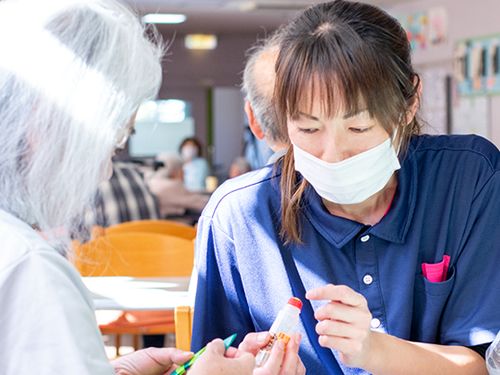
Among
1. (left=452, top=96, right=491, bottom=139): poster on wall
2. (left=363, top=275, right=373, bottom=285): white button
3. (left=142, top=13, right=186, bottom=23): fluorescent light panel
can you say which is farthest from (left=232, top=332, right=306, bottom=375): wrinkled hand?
(left=142, top=13, right=186, bottom=23): fluorescent light panel

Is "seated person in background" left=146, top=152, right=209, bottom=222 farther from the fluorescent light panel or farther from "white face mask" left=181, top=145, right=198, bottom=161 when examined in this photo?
the fluorescent light panel

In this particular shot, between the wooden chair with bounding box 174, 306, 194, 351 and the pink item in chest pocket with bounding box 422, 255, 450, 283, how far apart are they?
57 cm

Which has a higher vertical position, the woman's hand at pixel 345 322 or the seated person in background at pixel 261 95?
the seated person in background at pixel 261 95

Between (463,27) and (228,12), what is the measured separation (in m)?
3.84

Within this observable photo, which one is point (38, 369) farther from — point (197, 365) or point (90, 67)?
point (90, 67)

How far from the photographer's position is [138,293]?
5.87 ft

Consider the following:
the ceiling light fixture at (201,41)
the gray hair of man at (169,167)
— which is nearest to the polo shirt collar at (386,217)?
the gray hair of man at (169,167)

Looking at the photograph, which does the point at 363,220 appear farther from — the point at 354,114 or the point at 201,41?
the point at 201,41

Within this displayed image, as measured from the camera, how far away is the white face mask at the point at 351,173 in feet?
3.70

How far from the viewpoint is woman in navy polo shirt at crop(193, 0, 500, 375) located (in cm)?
107

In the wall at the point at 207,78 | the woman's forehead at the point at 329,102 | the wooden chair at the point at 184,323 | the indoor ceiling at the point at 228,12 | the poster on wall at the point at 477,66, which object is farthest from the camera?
the wall at the point at 207,78

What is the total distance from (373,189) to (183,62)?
1017cm

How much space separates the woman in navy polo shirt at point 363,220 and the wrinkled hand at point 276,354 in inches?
3.7

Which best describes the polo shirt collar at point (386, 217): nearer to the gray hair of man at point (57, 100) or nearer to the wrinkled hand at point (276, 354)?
the wrinkled hand at point (276, 354)
